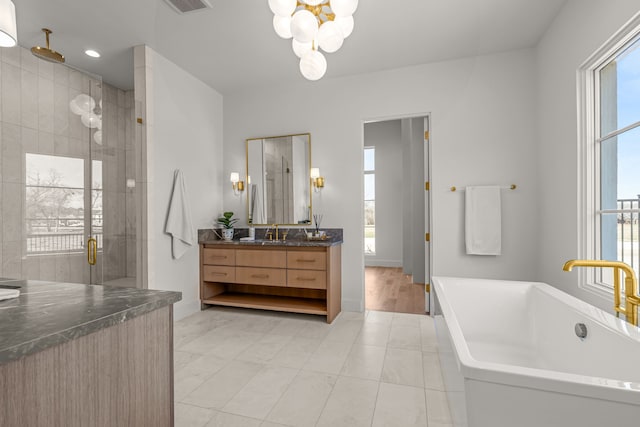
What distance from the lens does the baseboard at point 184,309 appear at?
10.5 feet

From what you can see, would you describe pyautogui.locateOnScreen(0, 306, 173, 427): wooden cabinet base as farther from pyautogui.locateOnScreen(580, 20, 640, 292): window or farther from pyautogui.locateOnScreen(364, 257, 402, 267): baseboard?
pyautogui.locateOnScreen(364, 257, 402, 267): baseboard

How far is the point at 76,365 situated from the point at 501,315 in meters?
2.50

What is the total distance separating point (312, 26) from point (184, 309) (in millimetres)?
3044

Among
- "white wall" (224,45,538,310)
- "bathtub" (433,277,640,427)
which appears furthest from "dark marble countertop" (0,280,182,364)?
"white wall" (224,45,538,310)

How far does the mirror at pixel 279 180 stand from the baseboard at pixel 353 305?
41.5 inches

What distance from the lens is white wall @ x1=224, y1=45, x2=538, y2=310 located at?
3014 millimetres

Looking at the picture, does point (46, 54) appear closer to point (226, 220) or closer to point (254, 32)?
point (254, 32)

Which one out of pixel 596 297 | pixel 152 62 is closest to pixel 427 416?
pixel 596 297

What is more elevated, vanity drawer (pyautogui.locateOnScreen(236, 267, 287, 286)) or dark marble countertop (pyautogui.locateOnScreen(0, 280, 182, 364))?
dark marble countertop (pyautogui.locateOnScreen(0, 280, 182, 364))

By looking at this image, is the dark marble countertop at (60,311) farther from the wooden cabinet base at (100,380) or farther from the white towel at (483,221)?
the white towel at (483,221)

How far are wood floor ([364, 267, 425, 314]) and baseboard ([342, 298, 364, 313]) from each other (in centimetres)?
20

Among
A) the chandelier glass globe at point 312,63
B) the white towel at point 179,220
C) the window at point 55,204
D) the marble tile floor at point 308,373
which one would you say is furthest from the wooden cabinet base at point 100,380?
the white towel at point 179,220

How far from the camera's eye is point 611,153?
6.63 feet

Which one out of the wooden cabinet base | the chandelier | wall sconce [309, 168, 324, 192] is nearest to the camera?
the wooden cabinet base
